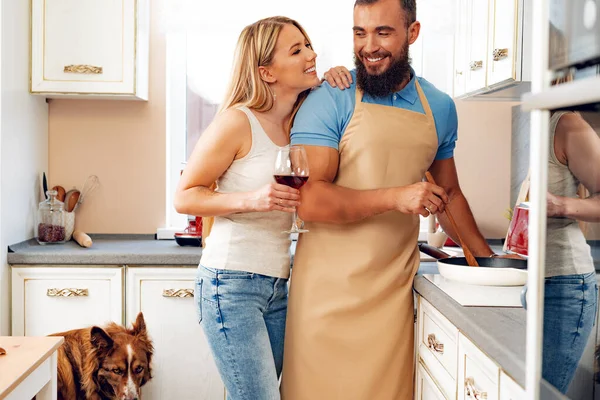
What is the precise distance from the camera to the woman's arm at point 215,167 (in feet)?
6.00

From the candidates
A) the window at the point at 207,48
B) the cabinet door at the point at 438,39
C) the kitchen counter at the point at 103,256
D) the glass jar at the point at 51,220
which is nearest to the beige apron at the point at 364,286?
the kitchen counter at the point at 103,256

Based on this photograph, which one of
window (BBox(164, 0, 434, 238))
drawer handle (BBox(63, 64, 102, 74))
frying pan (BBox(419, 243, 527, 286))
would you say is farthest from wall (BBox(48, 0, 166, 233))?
frying pan (BBox(419, 243, 527, 286))

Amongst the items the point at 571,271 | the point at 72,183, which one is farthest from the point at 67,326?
the point at 571,271

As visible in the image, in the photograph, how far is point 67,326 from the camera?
2803 mm

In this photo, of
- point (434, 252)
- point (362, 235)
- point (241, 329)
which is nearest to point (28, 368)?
point (241, 329)

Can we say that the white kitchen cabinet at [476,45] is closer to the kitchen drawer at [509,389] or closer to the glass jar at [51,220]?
the kitchen drawer at [509,389]

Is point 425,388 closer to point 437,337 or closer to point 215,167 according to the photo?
point 437,337

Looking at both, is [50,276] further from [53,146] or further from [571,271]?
[571,271]

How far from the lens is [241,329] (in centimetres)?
185

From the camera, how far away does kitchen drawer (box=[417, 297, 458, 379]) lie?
1.58 metres

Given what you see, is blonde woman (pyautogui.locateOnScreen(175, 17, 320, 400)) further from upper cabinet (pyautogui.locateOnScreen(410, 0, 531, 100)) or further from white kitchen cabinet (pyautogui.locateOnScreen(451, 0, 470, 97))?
white kitchen cabinet (pyautogui.locateOnScreen(451, 0, 470, 97))

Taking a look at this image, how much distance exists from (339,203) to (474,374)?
576 millimetres

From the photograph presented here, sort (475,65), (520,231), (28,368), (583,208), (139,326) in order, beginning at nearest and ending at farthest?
(583,208)
(28,368)
(520,231)
(139,326)
(475,65)

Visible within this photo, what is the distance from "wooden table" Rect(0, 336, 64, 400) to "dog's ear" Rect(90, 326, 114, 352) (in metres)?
0.49
